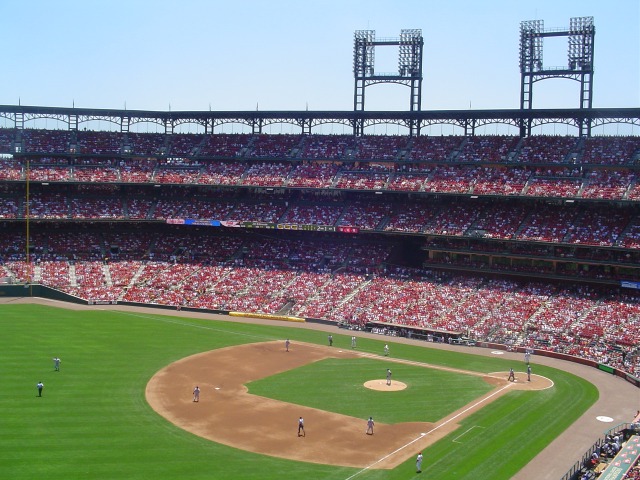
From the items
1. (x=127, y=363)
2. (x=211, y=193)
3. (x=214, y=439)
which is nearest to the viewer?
(x=214, y=439)

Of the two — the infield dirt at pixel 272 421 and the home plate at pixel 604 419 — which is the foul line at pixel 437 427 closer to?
the infield dirt at pixel 272 421

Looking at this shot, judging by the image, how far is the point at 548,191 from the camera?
61.5 meters

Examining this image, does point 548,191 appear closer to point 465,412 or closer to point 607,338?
point 607,338

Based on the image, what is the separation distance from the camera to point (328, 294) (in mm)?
64500

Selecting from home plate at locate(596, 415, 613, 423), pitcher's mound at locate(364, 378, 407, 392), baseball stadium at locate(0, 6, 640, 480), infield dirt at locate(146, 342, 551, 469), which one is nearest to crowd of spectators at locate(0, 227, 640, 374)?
baseball stadium at locate(0, 6, 640, 480)

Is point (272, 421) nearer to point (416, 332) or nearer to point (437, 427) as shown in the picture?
point (437, 427)

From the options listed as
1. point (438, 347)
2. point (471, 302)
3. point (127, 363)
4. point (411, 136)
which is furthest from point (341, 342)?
point (411, 136)

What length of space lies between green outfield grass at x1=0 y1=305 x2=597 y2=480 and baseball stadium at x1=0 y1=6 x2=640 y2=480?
175 mm

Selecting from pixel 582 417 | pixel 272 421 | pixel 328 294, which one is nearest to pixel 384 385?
pixel 272 421

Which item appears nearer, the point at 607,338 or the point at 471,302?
the point at 607,338

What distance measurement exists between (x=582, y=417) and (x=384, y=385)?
37.3 ft

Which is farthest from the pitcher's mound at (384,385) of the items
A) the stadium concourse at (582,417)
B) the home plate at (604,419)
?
the home plate at (604,419)

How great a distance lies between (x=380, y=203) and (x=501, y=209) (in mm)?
12902

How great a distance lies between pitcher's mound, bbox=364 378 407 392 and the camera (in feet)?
133
